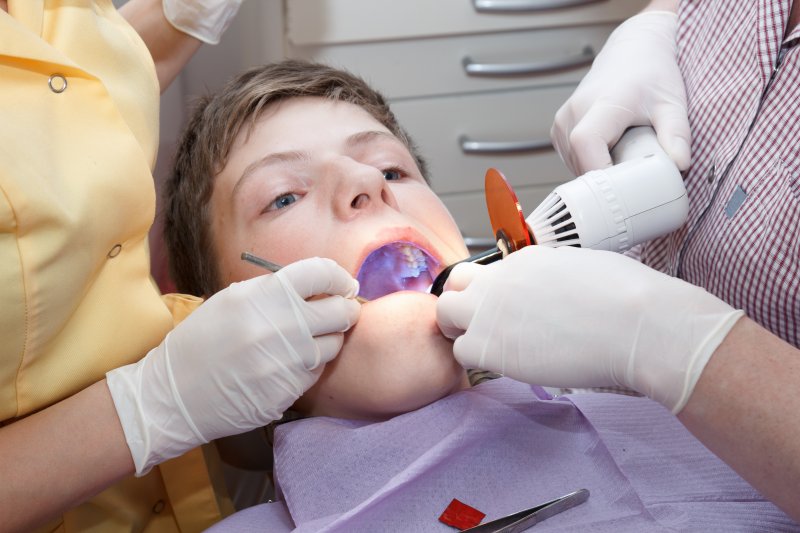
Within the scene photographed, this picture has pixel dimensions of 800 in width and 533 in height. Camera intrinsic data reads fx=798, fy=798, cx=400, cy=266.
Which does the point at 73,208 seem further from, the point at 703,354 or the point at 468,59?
the point at 468,59

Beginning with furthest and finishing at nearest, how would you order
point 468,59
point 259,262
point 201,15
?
point 468,59, point 201,15, point 259,262

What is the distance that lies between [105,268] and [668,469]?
0.86 meters

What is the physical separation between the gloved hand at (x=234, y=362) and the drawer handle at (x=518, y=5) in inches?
56.8

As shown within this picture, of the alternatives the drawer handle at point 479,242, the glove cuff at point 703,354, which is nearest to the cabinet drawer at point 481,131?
the drawer handle at point 479,242

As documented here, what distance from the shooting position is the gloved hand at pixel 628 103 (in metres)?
1.32

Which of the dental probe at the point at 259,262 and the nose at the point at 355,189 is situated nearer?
the dental probe at the point at 259,262

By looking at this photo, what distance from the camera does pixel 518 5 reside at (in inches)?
91.1

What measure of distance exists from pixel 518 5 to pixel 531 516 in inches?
67.0

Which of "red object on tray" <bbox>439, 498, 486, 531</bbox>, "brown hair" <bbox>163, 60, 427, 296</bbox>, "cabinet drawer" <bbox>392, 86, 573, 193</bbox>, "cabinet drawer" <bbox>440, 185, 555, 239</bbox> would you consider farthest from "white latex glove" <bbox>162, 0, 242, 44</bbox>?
"red object on tray" <bbox>439, 498, 486, 531</bbox>

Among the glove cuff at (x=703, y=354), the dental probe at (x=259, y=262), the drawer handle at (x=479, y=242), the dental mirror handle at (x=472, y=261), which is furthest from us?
the drawer handle at (x=479, y=242)

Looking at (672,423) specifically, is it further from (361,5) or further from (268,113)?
(361,5)

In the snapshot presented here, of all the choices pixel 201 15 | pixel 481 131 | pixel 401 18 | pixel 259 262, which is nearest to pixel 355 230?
pixel 259 262

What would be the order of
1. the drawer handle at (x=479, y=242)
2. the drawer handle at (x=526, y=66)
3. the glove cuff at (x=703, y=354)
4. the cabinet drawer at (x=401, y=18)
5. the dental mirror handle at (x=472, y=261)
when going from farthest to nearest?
the drawer handle at (x=479, y=242), the drawer handle at (x=526, y=66), the cabinet drawer at (x=401, y=18), the dental mirror handle at (x=472, y=261), the glove cuff at (x=703, y=354)

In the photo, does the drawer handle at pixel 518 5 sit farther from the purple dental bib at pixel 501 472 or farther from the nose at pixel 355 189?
the purple dental bib at pixel 501 472
